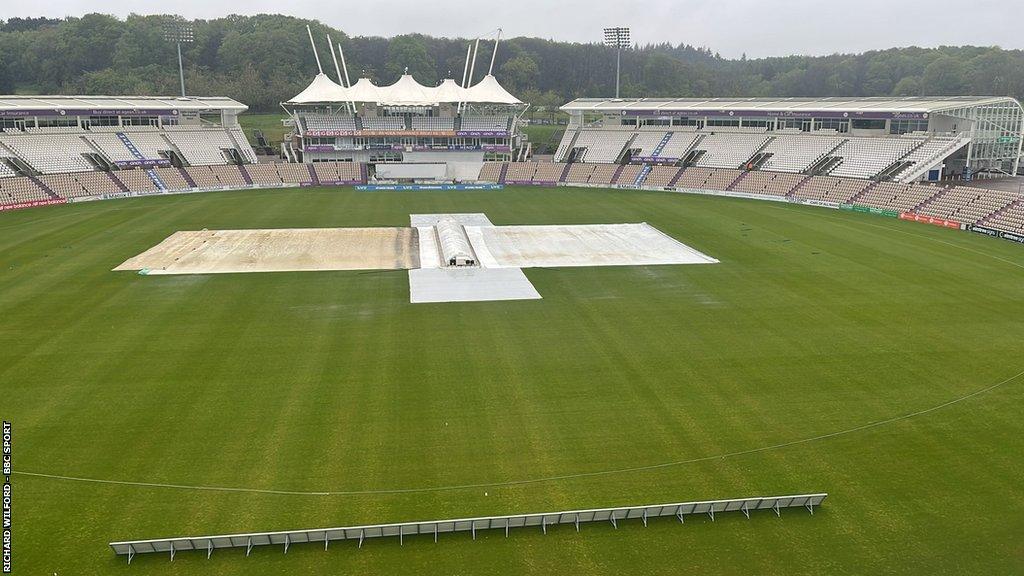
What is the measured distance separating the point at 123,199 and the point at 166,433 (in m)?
52.9

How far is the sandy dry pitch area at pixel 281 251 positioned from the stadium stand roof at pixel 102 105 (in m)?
33.7

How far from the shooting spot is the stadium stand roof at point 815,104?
62.9 metres

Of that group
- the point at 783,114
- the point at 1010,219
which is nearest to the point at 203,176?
the point at 783,114

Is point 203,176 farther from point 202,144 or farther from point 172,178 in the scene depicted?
point 202,144

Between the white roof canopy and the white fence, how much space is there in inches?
2775

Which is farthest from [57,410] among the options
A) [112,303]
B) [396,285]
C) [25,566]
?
[396,285]

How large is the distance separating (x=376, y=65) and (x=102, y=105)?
80323 millimetres

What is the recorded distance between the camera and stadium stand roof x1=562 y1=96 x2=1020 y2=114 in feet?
206

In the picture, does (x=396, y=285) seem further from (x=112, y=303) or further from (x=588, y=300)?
(x=112, y=303)

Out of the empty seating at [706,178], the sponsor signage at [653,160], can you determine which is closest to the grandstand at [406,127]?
the sponsor signage at [653,160]

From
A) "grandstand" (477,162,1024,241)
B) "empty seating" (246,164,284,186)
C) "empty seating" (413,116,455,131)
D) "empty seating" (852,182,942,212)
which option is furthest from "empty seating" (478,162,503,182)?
"empty seating" (852,182,942,212)

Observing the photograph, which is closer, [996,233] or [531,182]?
[996,233]

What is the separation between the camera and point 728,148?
249ft

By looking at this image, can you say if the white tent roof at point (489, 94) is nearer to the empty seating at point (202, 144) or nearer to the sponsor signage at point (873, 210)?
the empty seating at point (202, 144)
